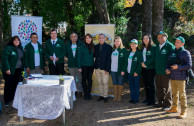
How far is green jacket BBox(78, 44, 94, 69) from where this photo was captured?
6011 millimetres

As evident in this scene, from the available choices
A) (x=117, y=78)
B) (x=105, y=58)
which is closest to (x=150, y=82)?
(x=117, y=78)

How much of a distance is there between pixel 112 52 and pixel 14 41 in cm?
265

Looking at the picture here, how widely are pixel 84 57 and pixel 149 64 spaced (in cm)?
184

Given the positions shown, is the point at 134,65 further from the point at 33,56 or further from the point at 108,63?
the point at 33,56

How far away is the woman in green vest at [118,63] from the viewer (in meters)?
5.77

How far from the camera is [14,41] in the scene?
555 centimetres

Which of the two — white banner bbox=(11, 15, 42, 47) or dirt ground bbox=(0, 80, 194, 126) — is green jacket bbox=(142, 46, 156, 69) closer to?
dirt ground bbox=(0, 80, 194, 126)

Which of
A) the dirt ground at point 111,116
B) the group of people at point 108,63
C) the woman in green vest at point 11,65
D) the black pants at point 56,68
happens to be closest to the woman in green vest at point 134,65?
the group of people at point 108,63

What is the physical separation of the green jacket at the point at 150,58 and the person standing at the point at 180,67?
607 mm

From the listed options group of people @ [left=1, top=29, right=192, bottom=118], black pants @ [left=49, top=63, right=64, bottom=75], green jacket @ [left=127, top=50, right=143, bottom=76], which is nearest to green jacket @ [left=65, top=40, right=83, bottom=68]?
group of people @ [left=1, top=29, right=192, bottom=118]

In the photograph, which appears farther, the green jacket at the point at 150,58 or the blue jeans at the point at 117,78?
the blue jeans at the point at 117,78

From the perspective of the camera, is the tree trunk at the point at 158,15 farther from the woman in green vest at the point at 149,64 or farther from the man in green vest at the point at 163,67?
the man in green vest at the point at 163,67

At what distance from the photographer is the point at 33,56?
5797 mm

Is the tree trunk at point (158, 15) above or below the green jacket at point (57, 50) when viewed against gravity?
above
